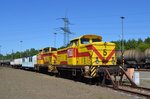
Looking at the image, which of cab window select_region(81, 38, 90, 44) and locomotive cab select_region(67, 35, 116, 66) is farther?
cab window select_region(81, 38, 90, 44)

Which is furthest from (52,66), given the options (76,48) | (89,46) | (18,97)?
(18,97)

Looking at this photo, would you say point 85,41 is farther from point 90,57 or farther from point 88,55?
point 90,57

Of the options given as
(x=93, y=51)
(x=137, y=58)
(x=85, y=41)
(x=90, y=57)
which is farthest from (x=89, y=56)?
(x=137, y=58)

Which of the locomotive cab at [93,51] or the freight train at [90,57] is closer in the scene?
the freight train at [90,57]

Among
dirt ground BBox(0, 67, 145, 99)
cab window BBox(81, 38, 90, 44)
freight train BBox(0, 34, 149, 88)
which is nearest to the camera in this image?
dirt ground BBox(0, 67, 145, 99)

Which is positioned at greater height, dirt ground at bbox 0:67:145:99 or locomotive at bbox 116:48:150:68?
locomotive at bbox 116:48:150:68

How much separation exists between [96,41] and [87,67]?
2.69 m

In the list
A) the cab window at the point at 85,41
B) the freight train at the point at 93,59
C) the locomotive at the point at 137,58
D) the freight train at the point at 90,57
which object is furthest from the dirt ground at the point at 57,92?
the locomotive at the point at 137,58

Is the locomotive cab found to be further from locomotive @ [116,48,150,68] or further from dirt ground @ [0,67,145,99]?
locomotive @ [116,48,150,68]

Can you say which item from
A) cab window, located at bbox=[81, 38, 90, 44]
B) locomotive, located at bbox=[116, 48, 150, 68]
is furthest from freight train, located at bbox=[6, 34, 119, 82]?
locomotive, located at bbox=[116, 48, 150, 68]

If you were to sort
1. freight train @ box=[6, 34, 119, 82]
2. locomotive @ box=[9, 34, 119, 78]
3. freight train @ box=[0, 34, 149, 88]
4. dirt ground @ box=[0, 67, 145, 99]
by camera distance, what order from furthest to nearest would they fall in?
1. locomotive @ box=[9, 34, 119, 78]
2. freight train @ box=[6, 34, 119, 82]
3. freight train @ box=[0, 34, 149, 88]
4. dirt ground @ box=[0, 67, 145, 99]

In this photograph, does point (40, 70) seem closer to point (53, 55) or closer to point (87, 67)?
point (53, 55)

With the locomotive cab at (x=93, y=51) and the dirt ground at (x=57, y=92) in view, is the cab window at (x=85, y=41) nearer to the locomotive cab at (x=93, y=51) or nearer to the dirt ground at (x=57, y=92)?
the locomotive cab at (x=93, y=51)

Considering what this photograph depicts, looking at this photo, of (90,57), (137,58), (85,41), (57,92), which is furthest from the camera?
(137,58)
